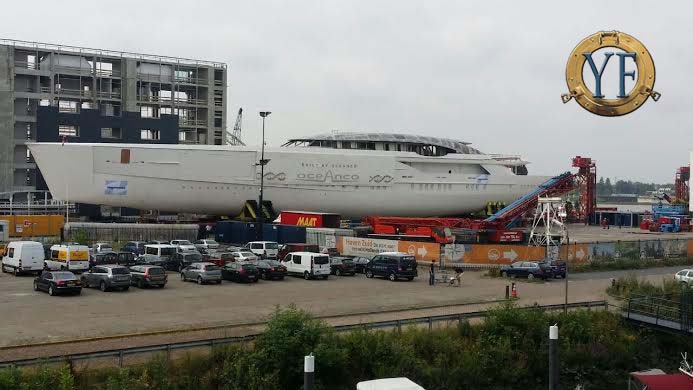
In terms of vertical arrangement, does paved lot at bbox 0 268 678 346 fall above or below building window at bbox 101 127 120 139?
below

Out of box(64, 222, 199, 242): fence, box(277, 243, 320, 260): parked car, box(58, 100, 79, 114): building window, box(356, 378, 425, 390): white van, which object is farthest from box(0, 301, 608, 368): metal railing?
box(58, 100, 79, 114): building window

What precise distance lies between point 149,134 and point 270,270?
51395mm

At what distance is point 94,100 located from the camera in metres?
86.8

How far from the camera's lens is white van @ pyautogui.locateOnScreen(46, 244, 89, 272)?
34562 mm

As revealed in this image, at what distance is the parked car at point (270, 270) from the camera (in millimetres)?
34406

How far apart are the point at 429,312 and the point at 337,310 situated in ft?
10.8

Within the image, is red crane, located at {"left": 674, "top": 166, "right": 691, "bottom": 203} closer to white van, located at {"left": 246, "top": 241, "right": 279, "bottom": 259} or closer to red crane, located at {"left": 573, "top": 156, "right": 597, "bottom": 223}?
red crane, located at {"left": 573, "top": 156, "right": 597, "bottom": 223}

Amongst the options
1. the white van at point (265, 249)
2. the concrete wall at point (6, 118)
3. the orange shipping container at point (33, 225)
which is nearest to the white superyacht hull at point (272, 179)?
the orange shipping container at point (33, 225)

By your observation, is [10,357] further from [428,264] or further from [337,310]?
[428,264]

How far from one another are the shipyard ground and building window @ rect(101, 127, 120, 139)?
44.8 m

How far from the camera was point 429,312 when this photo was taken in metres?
25.4

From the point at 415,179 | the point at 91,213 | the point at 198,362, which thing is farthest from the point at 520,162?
the point at 198,362

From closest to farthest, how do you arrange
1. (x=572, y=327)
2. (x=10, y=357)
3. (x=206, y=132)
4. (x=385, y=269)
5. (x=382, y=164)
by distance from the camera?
(x=10, y=357) → (x=572, y=327) → (x=385, y=269) → (x=382, y=164) → (x=206, y=132)

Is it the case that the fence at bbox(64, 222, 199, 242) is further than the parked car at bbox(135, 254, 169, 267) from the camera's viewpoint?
Yes
